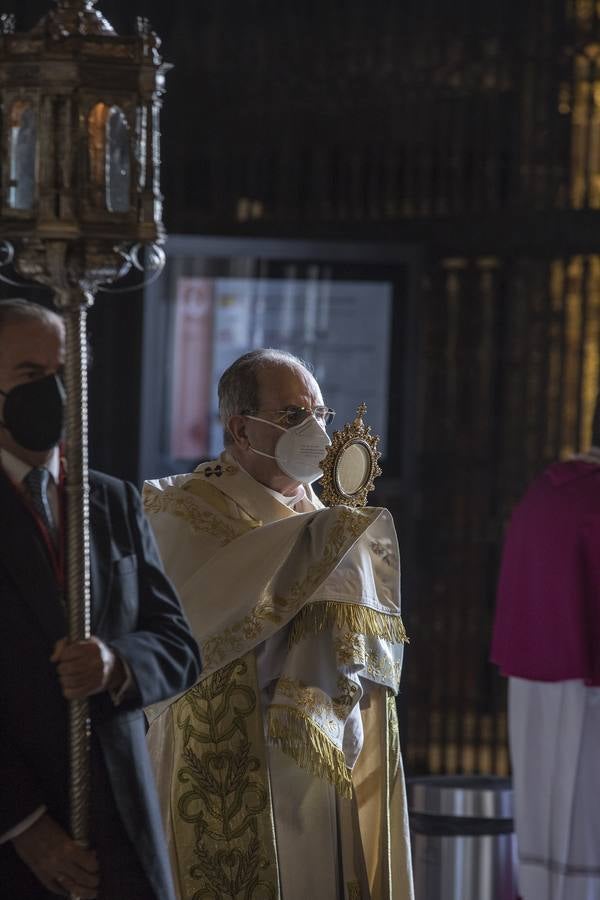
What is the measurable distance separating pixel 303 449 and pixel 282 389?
0.57 ft

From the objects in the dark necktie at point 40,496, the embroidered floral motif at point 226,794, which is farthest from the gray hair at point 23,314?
the embroidered floral motif at point 226,794

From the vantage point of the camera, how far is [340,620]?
3.48 meters

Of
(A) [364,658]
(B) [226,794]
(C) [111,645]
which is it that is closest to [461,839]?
(B) [226,794]

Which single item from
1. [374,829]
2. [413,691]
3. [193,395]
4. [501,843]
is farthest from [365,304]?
[374,829]

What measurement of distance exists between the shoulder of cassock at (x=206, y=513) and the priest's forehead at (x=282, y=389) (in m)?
0.19

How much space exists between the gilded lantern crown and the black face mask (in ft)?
0.61

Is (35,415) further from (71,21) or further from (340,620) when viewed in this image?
(340,620)

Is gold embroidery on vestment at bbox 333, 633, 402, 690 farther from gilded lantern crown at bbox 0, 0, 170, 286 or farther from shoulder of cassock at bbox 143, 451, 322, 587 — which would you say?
gilded lantern crown at bbox 0, 0, 170, 286

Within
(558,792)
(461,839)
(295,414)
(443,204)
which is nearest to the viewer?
(295,414)

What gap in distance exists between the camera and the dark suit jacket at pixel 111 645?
253 centimetres

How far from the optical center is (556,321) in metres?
7.06

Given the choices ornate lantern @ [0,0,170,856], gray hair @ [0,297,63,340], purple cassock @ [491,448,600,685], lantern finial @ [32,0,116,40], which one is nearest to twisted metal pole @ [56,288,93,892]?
ornate lantern @ [0,0,170,856]

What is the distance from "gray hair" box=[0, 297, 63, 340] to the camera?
104 inches

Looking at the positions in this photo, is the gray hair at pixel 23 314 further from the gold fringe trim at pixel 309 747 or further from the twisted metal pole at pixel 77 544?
the gold fringe trim at pixel 309 747
